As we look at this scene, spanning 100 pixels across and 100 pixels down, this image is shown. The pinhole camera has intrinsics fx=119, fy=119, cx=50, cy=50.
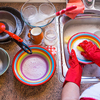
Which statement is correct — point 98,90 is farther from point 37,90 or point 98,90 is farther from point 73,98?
point 37,90

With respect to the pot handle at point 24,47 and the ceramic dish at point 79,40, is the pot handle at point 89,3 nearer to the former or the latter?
the ceramic dish at point 79,40

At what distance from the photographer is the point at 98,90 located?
57 centimetres

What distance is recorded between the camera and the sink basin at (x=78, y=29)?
0.74 meters

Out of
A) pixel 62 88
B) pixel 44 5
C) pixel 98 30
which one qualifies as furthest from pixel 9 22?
pixel 98 30

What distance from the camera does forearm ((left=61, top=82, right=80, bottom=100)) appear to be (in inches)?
23.5

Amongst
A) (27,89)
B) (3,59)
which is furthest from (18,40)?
(27,89)

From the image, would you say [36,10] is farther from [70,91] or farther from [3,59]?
[70,91]

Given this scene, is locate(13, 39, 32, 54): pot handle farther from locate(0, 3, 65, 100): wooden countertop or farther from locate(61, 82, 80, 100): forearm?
locate(61, 82, 80, 100): forearm

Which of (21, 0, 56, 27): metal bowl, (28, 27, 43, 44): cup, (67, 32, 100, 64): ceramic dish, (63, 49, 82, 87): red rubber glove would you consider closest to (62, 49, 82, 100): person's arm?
(63, 49, 82, 87): red rubber glove

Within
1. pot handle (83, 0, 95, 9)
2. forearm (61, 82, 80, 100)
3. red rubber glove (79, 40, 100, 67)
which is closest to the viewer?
forearm (61, 82, 80, 100)

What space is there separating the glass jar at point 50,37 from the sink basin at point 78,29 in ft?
0.16

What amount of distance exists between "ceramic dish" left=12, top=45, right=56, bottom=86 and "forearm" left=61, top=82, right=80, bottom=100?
104mm

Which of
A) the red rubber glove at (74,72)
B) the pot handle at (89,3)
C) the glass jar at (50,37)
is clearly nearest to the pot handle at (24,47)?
the glass jar at (50,37)

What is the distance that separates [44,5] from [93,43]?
419 mm
